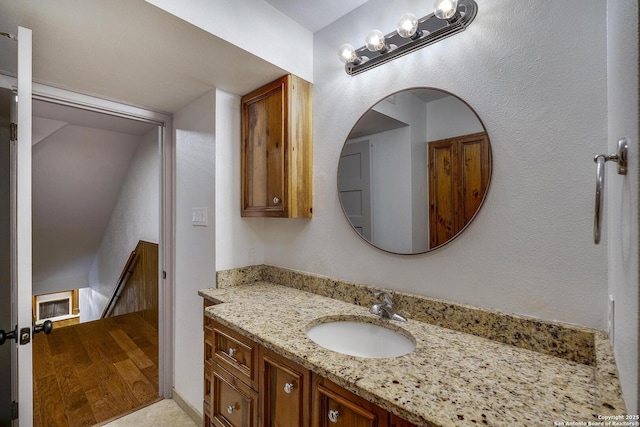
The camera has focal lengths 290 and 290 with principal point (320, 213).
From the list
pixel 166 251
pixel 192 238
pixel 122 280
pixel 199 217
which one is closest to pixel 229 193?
pixel 199 217

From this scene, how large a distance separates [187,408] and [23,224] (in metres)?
1.61

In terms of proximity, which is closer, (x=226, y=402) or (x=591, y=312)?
(x=591, y=312)

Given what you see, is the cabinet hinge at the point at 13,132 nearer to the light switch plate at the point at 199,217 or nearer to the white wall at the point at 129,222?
the light switch plate at the point at 199,217

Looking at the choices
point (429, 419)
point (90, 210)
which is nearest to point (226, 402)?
point (429, 419)

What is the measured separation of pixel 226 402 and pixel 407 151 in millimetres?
1472

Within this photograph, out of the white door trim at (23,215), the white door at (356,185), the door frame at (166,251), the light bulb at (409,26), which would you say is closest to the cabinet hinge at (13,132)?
the white door trim at (23,215)

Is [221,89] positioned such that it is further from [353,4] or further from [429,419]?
[429,419]

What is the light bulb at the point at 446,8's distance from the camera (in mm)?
1133

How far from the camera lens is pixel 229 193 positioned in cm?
185

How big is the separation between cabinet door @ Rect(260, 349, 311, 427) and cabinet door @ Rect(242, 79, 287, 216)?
80 centimetres

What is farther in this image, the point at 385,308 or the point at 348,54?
the point at 348,54

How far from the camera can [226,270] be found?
1799 millimetres

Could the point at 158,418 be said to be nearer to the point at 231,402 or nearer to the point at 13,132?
the point at 231,402

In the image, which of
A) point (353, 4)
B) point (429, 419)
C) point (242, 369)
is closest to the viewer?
point (429, 419)
